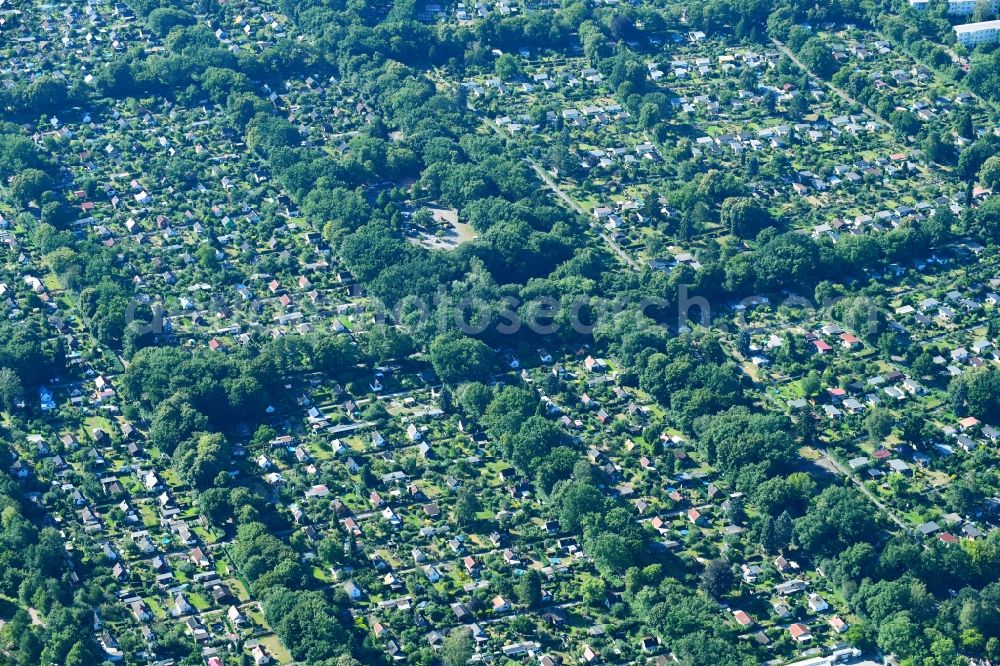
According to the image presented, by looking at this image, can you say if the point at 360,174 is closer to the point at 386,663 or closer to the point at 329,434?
the point at 329,434

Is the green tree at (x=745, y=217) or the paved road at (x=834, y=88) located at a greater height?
the paved road at (x=834, y=88)

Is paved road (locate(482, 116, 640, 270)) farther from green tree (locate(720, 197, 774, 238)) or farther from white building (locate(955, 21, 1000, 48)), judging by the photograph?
white building (locate(955, 21, 1000, 48))

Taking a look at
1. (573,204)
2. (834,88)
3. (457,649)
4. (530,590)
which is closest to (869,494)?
(530,590)

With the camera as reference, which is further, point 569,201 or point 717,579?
point 569,201

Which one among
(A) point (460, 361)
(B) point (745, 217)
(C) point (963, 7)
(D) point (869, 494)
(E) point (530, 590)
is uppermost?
(C) point (963, 7)

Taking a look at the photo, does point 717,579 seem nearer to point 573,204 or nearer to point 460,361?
point 460,361

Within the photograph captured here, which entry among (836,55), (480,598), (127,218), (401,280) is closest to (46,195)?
(127,218)

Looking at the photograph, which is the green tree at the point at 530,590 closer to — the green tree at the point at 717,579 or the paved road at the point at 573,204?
the green tree at the point at 717,579

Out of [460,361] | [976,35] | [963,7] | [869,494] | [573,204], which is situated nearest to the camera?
[869,494]

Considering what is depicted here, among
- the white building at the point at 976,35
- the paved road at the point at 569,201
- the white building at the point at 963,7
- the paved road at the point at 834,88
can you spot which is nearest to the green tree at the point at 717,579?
the paved road at the point at 569,201

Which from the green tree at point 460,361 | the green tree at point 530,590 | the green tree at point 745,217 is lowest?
the green tree at point 530,590

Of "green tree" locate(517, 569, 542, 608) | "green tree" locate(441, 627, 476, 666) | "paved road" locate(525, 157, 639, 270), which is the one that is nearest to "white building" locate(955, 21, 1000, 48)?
"paved road" locate(525, 157, 639, 270)
